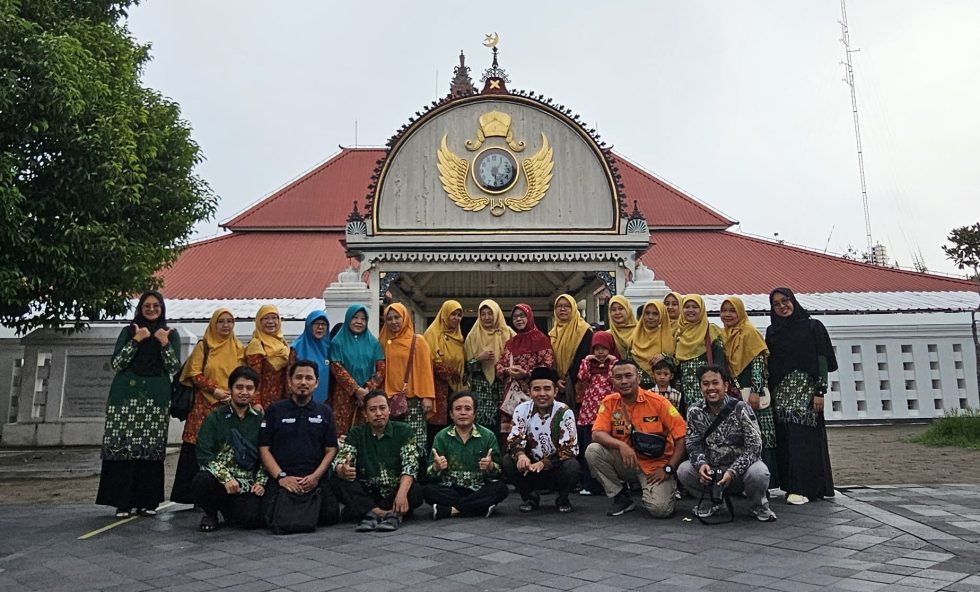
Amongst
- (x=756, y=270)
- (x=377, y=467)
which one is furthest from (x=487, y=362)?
(x=756, y=270)

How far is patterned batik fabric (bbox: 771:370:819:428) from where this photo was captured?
16.2 feet

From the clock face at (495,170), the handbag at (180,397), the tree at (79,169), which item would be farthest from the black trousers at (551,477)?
the clock face at (495,170)

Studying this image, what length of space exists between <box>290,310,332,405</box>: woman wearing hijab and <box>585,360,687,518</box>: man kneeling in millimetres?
1989

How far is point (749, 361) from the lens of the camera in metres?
5.11

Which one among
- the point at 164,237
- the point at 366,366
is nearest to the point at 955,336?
the point at 366,366

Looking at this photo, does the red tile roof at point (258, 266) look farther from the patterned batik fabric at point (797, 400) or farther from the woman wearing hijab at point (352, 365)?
the patterned batik fabric at point (797, 400)

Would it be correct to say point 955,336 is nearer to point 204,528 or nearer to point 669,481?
point 669,481

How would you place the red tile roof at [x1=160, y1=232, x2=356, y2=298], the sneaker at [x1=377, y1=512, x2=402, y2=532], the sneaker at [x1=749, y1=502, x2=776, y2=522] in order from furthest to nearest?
the red tile roof at [x1=160, y1=232, x2=356, y2=298] → the sneaker at [x1=749, y1=502, x2=776, y2=522] → the sneaker at [x1=377, y1=512, x2=402, y2=532]

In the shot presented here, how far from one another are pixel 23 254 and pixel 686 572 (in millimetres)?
7079

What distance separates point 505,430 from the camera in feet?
17.4

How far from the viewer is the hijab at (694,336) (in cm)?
509

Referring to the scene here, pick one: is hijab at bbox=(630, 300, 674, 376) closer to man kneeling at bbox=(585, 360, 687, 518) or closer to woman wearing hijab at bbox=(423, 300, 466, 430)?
man kneeling at bbox=(585, 360, 687, 518)

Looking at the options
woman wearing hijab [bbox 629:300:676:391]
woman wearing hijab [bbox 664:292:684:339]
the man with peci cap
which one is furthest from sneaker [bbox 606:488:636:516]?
woman wearing hijab [bbox 664:292:684:339]

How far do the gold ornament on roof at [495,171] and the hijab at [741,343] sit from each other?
4.96 meters
